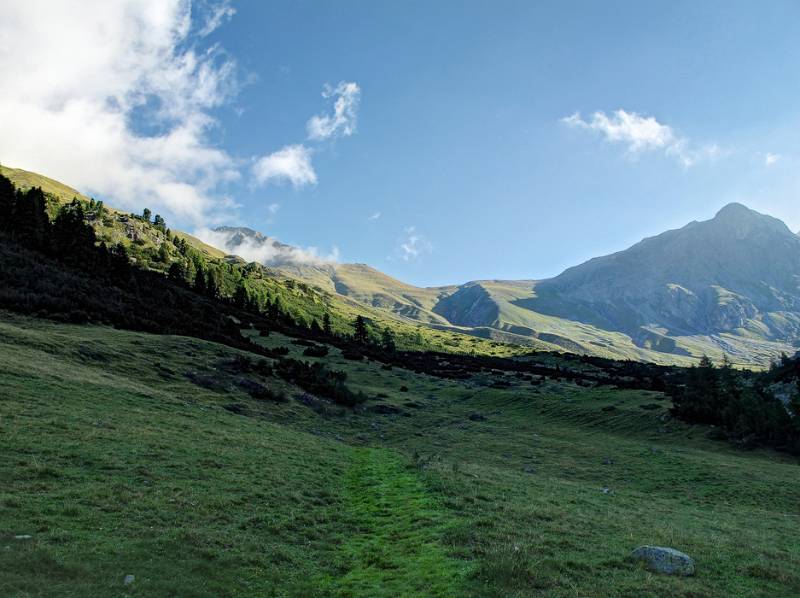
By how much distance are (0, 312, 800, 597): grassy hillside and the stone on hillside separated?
48cm

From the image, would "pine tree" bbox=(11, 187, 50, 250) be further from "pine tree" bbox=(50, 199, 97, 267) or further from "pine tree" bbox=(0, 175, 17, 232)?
"pine tree" bbox=(50, 199, 97, 267)

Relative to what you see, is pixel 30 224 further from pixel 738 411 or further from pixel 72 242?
pixel 738 411

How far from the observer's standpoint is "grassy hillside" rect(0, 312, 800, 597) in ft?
41.7

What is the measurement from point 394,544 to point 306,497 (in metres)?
6.33

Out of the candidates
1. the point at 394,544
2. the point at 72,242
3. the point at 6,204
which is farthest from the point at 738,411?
the point at 6,204

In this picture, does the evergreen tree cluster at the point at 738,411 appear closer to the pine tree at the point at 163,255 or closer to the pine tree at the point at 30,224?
the pine tree at the point at 30,224

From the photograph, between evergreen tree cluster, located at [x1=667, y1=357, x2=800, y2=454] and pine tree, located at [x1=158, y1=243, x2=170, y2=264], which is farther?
pine tree, located at [x1=158, y1=243, x2=170, y2=264]

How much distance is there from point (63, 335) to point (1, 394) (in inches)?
740

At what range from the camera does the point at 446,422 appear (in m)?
55.0

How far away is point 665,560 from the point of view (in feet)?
47.1

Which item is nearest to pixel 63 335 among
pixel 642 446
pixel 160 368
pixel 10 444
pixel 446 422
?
pixel 160 368

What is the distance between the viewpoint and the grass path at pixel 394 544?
1290cm

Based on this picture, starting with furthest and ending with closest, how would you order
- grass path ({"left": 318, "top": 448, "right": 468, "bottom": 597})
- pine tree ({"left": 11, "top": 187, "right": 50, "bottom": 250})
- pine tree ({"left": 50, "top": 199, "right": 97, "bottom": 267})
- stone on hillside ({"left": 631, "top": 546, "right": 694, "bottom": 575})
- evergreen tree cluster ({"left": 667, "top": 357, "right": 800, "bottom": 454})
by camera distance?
pine tree ({"left": 50, "top": 199, "right": 97, "bottom": 267}) < pine tree ({"left": 11, "top": 187, "right": 50, "bottom": 250}) < evergreen tree cluster ({"left": 667, "top": 357, "right": 800, "bottom": 454}) < stone on hillside ({"left": 631, "top": 546, "right": 694, "bottom": 575}) < grass path ({"left": 318, "top": 448, "right": 468, "bottom": 597})

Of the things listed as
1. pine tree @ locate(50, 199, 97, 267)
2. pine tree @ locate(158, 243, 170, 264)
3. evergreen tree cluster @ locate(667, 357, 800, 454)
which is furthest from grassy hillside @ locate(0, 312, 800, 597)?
pine tree @ locate(158, 243, 170, 264)
